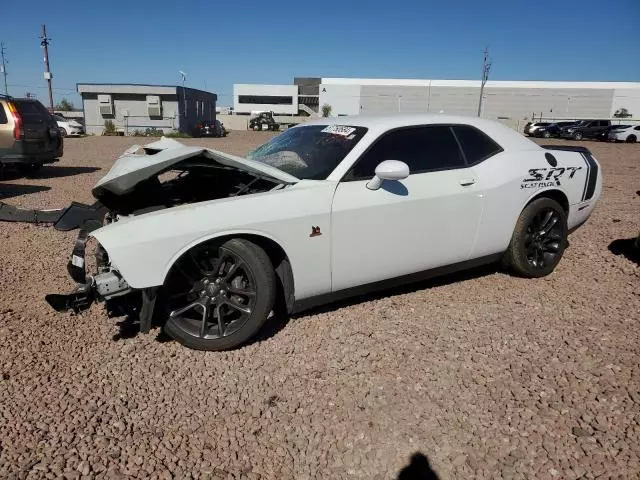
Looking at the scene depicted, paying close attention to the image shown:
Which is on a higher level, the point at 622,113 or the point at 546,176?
the point at 622,113

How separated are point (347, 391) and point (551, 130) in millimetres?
43408

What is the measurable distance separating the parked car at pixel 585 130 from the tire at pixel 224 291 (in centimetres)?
3964

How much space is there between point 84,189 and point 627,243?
9167 millimetres

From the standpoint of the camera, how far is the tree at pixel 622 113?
244ft

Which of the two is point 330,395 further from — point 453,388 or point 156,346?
point 156,346

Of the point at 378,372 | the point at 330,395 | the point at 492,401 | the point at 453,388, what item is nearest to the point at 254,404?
the point at 330,395

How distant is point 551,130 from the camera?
40.4m

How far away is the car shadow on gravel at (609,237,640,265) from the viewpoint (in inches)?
203

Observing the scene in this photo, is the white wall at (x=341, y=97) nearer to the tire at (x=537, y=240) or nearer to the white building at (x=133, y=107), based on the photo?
the white building at (x=133, y=107)

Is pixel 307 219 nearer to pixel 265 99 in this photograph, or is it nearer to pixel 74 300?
pixel 74 300

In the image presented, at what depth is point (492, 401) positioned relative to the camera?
2691 millimetres

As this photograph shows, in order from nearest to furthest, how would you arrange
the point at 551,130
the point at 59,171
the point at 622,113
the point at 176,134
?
1. the point at 59,171
2. the point at 176,134
3. the point at 551,130
4. the point at 622,113

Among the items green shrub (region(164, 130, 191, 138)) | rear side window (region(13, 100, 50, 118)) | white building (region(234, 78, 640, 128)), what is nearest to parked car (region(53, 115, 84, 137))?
green shrub (region(164, 130, 191, 138))

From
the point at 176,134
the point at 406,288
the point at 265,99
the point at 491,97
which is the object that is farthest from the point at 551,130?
the point at 265,99
